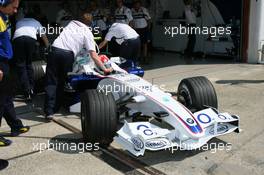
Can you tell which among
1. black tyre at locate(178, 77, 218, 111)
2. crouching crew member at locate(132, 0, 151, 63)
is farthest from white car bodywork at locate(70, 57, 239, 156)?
crouching crew member at locate(132, 0, 151, 63)

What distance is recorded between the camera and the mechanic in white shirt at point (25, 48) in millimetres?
6656

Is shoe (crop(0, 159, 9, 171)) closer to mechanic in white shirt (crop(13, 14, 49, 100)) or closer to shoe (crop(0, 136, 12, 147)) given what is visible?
shoe (crop(0, 136, 12, 147))

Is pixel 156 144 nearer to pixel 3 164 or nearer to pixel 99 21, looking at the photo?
pixel 3 164

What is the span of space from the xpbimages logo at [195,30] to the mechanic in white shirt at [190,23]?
0.10 meters

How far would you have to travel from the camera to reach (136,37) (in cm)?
818

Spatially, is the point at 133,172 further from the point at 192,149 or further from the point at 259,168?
the point at 259,168

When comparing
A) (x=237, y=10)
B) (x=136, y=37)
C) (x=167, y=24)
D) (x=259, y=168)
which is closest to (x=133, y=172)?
(x=259, y=168)

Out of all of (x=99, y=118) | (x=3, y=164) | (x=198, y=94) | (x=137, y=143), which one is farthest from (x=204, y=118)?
(x=3, y=164)

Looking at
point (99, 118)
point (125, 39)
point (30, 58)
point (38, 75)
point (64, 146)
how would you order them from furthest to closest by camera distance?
point (125, 39), point (38, 75), point (30, 58), point (64, 146), point (99, 118)

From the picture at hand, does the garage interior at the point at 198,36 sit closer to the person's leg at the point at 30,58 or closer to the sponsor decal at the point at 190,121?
the person's leg at the point at 30,58

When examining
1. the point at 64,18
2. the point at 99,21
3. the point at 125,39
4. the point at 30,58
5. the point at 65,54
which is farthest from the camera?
the point at 64,18

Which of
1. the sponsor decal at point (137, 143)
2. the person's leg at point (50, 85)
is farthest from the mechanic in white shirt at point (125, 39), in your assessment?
the sponsor decal at point (137, 143)

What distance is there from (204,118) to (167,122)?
404 mm

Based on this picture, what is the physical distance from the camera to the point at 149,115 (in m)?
4.75
